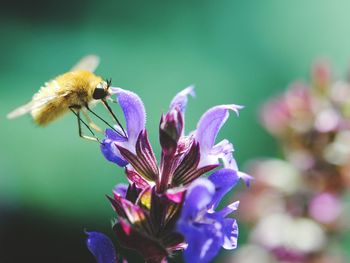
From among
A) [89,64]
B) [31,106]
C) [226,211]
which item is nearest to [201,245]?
[226,211]

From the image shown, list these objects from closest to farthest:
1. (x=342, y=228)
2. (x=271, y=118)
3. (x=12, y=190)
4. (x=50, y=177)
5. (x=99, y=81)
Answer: (x=99, y=81) → (x=342, y=228) → (x=271, y=118) → (x=12, y=190) → (x=50, y=177)

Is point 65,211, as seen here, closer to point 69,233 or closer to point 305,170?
point 69,233

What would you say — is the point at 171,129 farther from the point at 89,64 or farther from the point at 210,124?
the point at 89,64

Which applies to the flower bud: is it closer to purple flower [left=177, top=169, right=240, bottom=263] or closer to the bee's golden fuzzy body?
purple flower [left=177, top=169, right=240, bottom=263]

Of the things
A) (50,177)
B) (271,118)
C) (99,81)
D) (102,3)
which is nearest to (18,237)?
(50,177)

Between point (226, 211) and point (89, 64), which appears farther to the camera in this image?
point (89, 64)

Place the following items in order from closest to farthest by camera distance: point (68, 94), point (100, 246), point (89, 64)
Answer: point (100, 246) < point (68, 94) < point (89, 64)

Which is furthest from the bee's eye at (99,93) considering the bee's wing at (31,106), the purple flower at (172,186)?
the purple flower at (172,186)
